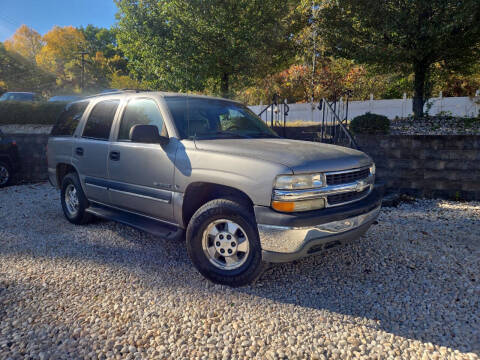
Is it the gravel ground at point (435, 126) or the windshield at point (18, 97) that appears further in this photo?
the windshield at point (18, 97)

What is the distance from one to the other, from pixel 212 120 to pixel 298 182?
155 centimetres

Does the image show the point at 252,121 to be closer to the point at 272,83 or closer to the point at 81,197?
the point at 81,197

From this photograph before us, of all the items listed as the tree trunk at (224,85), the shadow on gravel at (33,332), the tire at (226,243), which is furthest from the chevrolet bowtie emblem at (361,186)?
the tree trunk at (224,85)

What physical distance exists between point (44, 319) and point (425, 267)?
12.4 feet

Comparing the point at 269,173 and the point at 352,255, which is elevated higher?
the point at 269,173

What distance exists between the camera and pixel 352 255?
3986 mm

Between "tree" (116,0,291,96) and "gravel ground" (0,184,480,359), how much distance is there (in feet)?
28.0

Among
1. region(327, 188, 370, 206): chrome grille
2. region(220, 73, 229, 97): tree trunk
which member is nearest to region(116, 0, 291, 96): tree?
region(220, 73, 229, 97): tree trunk

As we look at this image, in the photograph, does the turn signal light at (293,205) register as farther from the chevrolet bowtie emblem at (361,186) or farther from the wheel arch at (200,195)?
the chevrolet bowtie emblem at (361,186)

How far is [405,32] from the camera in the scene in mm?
9547

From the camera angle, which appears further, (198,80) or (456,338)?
(198,80)

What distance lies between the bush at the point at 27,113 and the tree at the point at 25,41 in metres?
48.7

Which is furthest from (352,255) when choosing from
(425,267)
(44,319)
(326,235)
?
(44,319)

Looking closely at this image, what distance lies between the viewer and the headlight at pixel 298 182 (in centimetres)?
277
